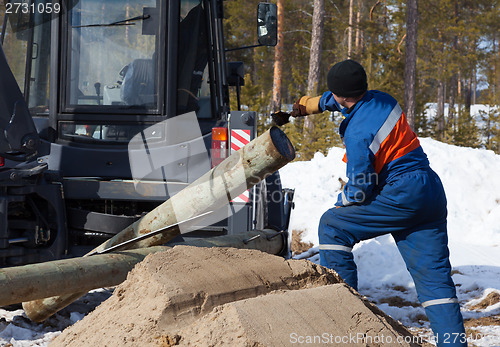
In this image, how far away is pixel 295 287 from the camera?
10.4 ft

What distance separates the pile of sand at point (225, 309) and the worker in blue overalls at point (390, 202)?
1.75 ft

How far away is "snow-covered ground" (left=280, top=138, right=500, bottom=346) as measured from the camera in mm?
5961

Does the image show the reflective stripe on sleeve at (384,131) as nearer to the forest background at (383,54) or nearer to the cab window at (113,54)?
the cab window at (113,54)

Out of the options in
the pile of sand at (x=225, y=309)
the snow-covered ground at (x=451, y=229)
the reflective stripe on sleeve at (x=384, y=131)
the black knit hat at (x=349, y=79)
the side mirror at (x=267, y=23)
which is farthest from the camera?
the snow-covered ground at (x=451, y=229)

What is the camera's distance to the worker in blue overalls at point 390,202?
140 inches

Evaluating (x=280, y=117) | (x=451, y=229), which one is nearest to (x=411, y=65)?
(x=451, y=229)

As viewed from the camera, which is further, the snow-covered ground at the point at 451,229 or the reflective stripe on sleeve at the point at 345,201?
the snow-covered ground at the point at 451,229

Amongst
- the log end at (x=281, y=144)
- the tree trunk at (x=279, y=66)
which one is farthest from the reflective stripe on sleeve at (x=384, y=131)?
the tree trunk at (x=279, y=66)

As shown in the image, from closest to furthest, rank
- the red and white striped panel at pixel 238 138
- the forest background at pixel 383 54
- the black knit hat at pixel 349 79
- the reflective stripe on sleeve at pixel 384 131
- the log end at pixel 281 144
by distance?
the reflective stripe on sleeve at pixel 384 131 → the black knit hat at pixel 349 79 → the log end at pixel 281 144 → the red and white striped panel at pixel 238 138 → the forest background at pixel 383 54

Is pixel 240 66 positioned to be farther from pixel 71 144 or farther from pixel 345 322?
pixel 345 322

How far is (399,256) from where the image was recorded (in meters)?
7.26

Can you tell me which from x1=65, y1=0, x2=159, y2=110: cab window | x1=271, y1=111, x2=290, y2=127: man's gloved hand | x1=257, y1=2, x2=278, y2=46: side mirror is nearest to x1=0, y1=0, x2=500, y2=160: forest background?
x1=257, y1=2, x2=278, y2=46: side mirror

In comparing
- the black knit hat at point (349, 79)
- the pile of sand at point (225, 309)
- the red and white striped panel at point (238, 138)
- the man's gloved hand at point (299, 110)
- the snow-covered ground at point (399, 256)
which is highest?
the black knit hat at point (349, 79)

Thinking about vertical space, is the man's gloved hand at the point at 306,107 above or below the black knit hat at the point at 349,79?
below
